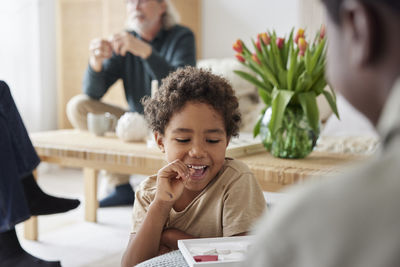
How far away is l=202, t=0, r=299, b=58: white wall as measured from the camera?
406 cm

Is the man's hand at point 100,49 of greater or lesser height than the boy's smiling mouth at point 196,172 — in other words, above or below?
above

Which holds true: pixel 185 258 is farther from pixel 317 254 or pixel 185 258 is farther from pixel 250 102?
pixel 250 102

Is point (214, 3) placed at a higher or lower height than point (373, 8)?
higher

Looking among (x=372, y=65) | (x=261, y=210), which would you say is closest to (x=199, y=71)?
(x=261, y=210)

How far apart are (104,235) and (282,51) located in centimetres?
132

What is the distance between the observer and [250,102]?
3445 mm

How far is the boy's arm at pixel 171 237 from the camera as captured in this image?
1.09 metres

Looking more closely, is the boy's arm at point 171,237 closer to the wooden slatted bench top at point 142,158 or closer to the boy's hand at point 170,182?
the boy's hand at point 170,182

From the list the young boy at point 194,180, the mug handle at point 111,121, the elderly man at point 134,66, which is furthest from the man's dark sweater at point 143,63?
the young boy at point 194,180

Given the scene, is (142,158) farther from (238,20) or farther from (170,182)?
(238,20)

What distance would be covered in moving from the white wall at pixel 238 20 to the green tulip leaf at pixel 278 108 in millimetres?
2354

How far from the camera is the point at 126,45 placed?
7.84 feet

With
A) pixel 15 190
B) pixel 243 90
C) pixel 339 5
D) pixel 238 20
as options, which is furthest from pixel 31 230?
pixel 238 20

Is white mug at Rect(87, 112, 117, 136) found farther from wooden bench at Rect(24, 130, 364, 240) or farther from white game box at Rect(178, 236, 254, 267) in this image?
white game box at Rect(178, 236, 254, 267)
